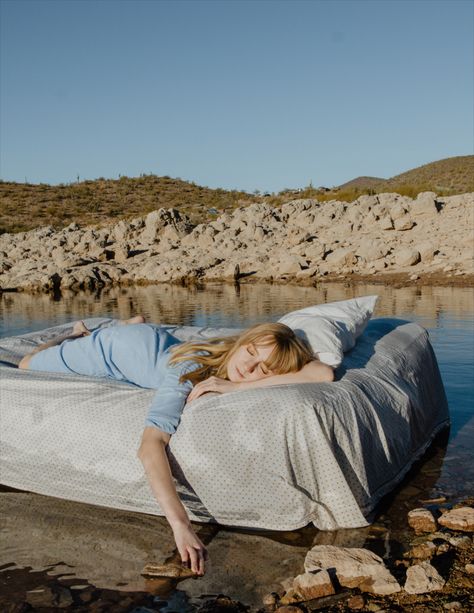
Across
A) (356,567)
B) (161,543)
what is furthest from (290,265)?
(356,567)

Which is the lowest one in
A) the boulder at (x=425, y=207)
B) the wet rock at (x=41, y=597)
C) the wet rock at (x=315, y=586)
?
the wet rock at (x=41, y=597)

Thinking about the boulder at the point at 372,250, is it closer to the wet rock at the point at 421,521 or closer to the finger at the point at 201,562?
the wet rock at the point at 421,521

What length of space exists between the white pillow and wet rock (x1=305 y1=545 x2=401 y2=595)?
115 cm

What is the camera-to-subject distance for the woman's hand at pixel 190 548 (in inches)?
112

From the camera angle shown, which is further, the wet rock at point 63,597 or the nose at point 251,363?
the nose at point 251,363

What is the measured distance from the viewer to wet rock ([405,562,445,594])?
9.39 feet

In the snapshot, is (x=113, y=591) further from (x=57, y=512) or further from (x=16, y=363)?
(x=16, y=363)

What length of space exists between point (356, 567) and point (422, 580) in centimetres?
29

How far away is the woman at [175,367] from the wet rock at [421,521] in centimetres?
86

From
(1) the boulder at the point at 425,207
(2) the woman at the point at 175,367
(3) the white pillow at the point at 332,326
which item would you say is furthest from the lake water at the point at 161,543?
(1) the boulder at the point at 425,207

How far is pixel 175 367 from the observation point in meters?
3.80

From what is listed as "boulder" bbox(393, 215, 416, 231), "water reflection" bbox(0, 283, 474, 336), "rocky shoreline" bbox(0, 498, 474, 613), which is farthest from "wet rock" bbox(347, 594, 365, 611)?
"boulder" bbox(393, 215, 416, 231)

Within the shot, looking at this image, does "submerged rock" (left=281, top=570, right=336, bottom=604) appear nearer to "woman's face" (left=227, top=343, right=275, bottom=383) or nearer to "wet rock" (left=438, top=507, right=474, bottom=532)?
"wet rock" (left=438, top=507, right=474, bottom=532)

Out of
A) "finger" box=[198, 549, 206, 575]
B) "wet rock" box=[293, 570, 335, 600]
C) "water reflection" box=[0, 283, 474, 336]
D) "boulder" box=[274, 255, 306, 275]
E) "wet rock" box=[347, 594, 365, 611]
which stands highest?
"boulder" box=[274, 255, 306, 275]
